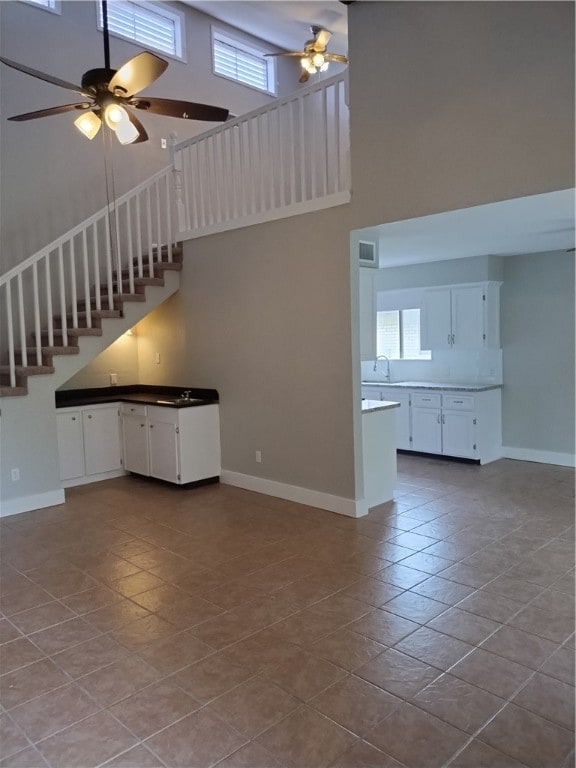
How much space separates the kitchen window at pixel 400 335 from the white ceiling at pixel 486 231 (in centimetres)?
106

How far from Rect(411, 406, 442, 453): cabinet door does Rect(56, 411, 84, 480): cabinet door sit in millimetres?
3860

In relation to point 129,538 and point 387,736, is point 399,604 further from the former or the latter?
point 129,538

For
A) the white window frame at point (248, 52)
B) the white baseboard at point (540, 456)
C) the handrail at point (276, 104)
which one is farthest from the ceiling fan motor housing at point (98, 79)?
the white baseboard at point (540, 456)

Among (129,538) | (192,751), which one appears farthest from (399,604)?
(129,538)

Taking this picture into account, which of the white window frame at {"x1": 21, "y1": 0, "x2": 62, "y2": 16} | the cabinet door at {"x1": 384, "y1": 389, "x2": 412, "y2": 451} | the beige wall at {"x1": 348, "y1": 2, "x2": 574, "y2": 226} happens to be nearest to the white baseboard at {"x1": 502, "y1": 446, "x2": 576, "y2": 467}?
the cabinet door at {"x1": 384, "y1": 389, "x2": 412, "y2": 451}

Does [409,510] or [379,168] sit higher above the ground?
[379,168]

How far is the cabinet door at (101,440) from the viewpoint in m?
5.90

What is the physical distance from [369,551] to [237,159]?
389 centimetres

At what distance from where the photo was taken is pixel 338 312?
15.0 feet

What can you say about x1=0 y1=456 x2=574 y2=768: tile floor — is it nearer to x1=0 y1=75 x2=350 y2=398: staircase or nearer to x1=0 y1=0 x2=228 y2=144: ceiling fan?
x1=0 y1=75 x2=350 y2=398: staircase

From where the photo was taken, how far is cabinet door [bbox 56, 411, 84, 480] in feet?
18.6

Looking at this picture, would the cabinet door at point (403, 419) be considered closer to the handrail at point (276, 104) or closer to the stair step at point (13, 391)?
the handrail at point (276, 104)

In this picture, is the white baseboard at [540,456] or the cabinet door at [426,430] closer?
the white baseboard at [540,456]

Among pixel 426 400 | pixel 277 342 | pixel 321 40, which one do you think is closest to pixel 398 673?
pixel 277 342
